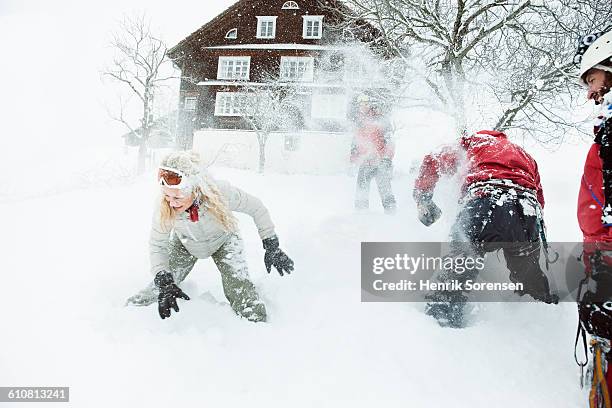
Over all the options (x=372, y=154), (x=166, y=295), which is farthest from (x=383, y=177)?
(x=166, y=295)

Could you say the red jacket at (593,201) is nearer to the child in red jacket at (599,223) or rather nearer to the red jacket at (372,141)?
the child in red jacket at (599,223)

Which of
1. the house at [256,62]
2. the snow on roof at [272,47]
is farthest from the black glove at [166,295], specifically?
the snow on roof at [272,47]

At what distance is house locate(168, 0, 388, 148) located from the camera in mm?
14453

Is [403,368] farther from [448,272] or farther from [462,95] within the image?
[462,95]

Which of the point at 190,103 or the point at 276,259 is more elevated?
the point at 190,103

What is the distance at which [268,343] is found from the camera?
2.13 metres

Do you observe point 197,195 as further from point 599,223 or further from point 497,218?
point 599,223

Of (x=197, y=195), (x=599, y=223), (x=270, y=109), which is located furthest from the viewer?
(x=270, y=109)

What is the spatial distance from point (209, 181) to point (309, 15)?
14.4m

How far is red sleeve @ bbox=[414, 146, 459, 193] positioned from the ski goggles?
167 cm

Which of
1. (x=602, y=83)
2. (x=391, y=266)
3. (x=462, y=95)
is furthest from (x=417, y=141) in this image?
(x=602, y=83)

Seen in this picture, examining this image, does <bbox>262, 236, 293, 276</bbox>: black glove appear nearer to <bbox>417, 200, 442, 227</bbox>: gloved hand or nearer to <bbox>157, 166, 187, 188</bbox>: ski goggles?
<bbox>157, 166, 187, 188</bbox>: ski goggles

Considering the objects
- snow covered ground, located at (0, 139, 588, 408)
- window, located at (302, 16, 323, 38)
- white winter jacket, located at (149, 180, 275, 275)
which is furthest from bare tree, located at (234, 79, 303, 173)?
white winter jacket, located at (149, 180, 275, 275)

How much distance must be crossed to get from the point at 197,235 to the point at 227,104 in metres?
15.5
